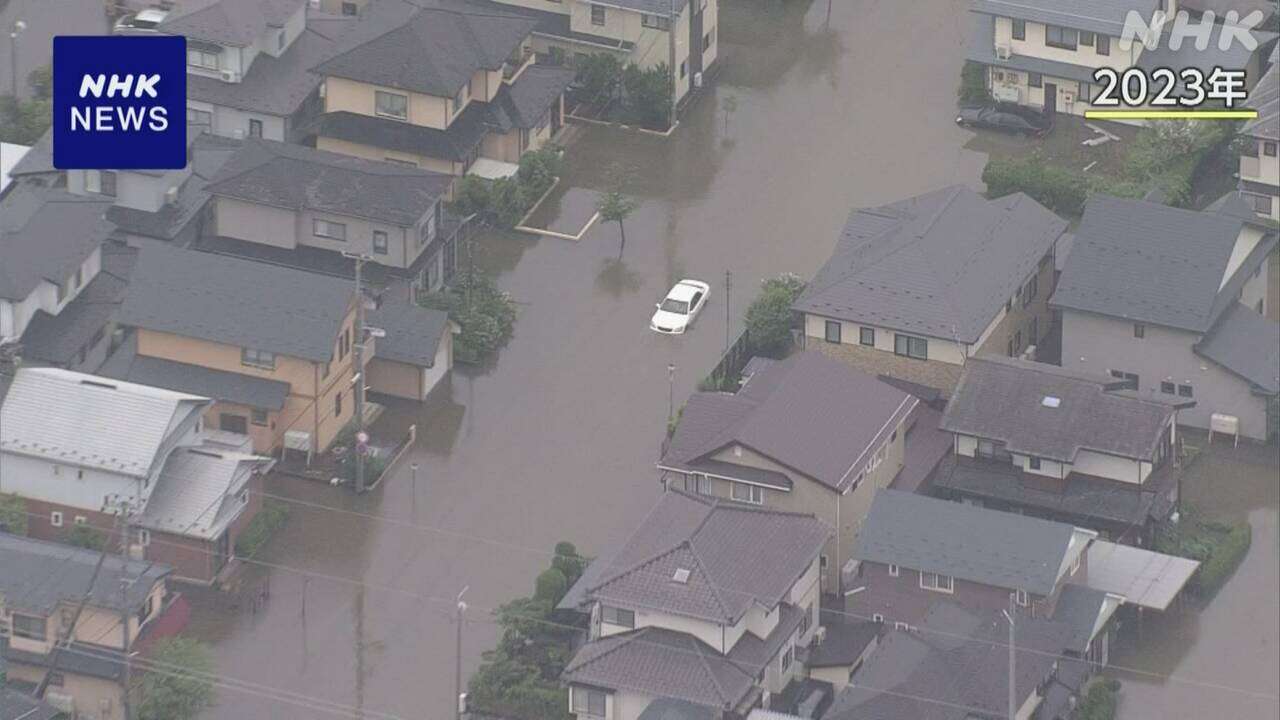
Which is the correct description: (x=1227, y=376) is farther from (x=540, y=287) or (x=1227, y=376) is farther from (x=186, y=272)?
(x=186, y=272)

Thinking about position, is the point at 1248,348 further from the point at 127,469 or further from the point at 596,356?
the point at 127,469

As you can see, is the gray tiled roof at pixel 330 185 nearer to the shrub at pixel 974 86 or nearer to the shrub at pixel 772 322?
the shrub at pixel 772 322

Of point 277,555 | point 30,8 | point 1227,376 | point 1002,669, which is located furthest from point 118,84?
point 30,8

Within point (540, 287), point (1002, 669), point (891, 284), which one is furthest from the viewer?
point (540, 287)

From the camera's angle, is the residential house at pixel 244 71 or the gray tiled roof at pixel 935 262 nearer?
the gray tiled roof at pixel 935 262

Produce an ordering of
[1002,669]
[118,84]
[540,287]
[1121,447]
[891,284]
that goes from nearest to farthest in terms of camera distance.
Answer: [118,84] < [1002,669] < [1121,447] < [891,284] < [540,287]

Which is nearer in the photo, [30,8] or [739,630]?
[739,630]

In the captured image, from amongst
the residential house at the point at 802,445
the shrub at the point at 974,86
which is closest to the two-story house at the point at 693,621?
the residential house at the point at 802,445
